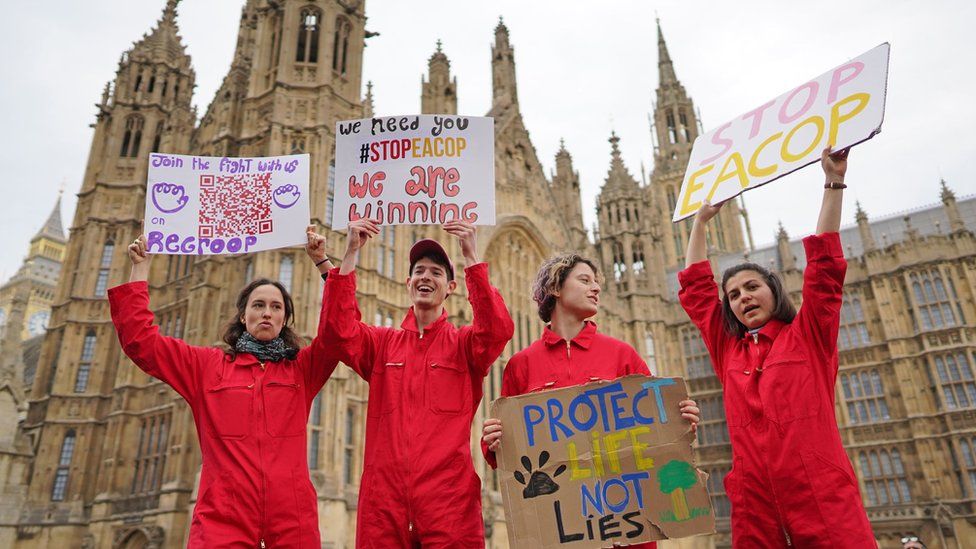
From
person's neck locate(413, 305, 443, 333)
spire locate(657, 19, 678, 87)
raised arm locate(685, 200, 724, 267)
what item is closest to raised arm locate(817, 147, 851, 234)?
raised arm locate(685, 200, 724, 267)

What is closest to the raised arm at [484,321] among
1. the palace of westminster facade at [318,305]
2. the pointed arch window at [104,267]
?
the palace of westminster facade at [318,305]

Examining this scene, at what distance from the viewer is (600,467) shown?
3285mm

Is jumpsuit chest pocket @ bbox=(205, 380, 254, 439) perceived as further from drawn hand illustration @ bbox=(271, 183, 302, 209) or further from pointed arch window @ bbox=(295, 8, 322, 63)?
pointed arch window @ bbox=(295, 8, 322, 63)

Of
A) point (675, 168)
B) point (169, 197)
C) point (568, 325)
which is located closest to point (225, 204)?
point (169, 197)

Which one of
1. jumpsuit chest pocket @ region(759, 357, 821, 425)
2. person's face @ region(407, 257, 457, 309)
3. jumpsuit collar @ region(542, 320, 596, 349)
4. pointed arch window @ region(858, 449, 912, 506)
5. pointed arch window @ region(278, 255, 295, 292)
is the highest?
pointed arch window @ region(278, 255, 295, 292)

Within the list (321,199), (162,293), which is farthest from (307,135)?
(162,293)

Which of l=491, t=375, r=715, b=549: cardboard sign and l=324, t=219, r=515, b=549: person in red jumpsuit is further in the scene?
l=324, t=219, r=515, b=549: person in red jumpsuit

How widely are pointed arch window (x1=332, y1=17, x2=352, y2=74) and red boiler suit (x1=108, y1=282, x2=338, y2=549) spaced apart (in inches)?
668

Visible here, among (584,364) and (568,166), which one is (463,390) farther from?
(568,166)

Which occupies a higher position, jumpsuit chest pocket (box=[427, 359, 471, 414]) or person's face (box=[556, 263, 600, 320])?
person's face (box=[556, 263, 600, 320])

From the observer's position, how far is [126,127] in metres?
24.4

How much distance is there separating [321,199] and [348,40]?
21.5 feet

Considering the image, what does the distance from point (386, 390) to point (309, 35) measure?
60.1 ft

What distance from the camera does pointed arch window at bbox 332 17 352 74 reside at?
19531 mm
